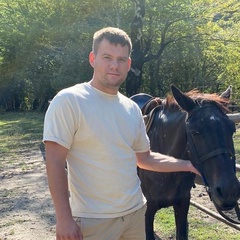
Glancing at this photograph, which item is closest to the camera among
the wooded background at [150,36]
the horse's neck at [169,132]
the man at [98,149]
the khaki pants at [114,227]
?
the man at [98,149]

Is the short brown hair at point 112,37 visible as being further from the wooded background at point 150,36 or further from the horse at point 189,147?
the wooded background at point 150,36

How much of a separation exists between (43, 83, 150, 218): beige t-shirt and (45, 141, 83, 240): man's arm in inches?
2.3

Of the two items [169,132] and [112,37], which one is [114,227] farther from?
[169,132]

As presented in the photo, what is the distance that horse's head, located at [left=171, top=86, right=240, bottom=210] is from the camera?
2803 mm

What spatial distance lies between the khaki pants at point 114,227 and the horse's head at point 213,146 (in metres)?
0.55

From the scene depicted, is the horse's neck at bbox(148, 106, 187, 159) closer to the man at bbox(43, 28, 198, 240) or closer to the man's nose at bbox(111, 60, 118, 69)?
the man at bbox(43, 28, 198, 240)

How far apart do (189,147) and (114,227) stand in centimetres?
98

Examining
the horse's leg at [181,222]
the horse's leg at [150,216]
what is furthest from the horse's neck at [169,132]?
the horse's leg at [181,222]

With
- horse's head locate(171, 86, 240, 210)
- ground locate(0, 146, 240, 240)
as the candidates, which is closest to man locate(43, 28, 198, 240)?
horse's head locate(171, 86, 240, 210)

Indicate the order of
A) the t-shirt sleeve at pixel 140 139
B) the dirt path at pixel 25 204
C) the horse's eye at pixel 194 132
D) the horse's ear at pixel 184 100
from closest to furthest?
1. the t-shirt sleeve at pixel 140 139
2. the horse's eye at pixel 194 132
3. the horse's ear at pixel 184 100
4. the dirt path at pixel 25 204

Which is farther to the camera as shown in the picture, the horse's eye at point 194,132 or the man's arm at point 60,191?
the horse's eye at point 194,132

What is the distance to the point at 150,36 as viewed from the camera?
19812mm

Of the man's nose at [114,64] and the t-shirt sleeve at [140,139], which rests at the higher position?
the man's nose at [114,64]

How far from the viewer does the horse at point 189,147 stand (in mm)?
2846
